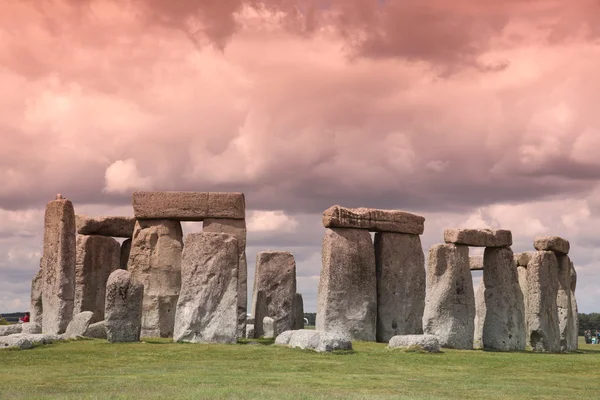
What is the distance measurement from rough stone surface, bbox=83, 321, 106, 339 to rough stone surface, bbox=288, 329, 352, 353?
5.51 m

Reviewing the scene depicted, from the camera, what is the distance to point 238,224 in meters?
32.2

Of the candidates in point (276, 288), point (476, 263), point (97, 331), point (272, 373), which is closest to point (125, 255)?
point (276, 288)

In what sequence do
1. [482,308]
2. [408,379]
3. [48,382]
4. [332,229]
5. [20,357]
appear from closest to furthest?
[48,382], [408,379], [20,357], [332,229], [482,308]

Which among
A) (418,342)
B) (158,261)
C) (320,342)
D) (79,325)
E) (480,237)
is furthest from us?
(158,261)

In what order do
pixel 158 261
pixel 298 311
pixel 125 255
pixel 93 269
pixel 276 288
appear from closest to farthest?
pixel 276 288 < pixel 158 261 < pixel 298 311 < pixel 93 269 < pixel 125 255

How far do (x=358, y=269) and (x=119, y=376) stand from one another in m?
11.1

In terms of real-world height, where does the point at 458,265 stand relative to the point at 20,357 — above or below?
above

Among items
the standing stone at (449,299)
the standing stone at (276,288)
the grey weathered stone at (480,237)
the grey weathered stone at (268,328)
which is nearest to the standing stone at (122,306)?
the grey weathered stone at (268,328)

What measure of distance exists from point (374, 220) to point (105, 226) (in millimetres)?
9997

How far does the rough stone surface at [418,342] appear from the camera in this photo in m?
24.4

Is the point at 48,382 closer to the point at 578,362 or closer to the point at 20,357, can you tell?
the point at 20,357

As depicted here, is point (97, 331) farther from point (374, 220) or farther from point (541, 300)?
point (541, 300)

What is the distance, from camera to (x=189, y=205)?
32.4 meters

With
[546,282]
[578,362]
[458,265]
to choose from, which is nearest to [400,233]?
[458,265]
